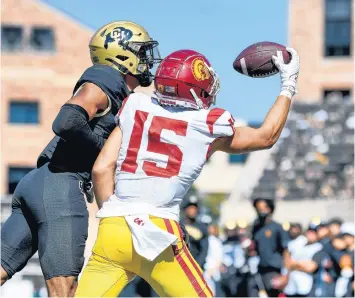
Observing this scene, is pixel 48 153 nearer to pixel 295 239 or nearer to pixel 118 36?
pixel 118 36

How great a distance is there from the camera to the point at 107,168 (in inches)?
182

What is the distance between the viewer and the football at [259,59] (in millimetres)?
5016

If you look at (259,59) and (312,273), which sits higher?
(259,59)

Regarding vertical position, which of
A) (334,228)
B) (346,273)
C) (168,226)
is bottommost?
(346,273)

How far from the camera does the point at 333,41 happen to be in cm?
4653

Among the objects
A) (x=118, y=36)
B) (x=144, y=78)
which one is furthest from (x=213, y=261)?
(x=118, y=36)

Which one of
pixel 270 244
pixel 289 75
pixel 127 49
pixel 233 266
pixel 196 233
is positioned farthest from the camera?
pixel 233 266

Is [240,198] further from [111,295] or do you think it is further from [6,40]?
[111,295]

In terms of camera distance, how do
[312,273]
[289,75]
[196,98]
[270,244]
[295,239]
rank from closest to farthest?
[196,98], [289,75], [270,244], [312,273], [295,239]

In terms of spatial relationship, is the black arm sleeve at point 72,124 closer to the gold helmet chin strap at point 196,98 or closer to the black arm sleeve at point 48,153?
the black arm sleeve at point 48,153

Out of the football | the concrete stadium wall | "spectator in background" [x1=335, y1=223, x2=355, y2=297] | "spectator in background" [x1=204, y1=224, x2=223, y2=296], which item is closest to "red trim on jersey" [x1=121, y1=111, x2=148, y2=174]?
the football

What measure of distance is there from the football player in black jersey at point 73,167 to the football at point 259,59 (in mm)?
504

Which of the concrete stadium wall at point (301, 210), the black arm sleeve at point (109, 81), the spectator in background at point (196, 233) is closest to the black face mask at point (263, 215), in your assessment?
the spectator in background at point (196, 233)

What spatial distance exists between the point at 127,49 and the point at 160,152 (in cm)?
100
